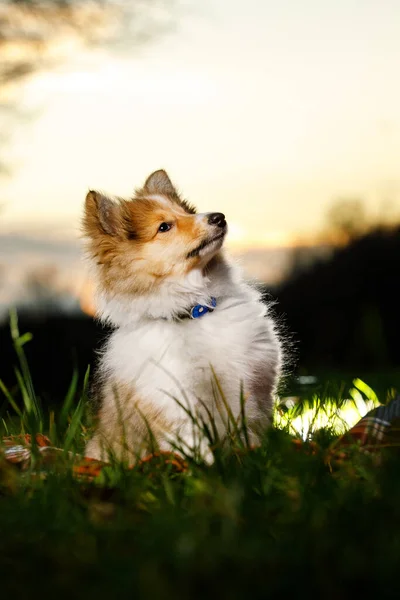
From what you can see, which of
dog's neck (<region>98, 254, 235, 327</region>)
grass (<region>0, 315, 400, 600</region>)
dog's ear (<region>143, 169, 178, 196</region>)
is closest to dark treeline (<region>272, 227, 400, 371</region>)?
dog's ear (<region>143, 169, 178, 196</region>)

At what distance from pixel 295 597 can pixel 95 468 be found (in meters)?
1.36

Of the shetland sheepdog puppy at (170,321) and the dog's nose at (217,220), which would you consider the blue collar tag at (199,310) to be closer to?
the shetland sheepdog puppy at (170,321)

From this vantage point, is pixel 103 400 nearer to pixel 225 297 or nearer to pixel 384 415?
pixel 225 297

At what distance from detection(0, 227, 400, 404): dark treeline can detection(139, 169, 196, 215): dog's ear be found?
13.1 ft

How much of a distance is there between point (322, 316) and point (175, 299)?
6.04 metres

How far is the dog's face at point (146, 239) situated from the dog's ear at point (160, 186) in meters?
0.29

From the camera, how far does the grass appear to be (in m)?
1.68

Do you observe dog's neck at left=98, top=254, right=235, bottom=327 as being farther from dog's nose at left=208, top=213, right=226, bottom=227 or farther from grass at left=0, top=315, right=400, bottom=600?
grass at left=0, top=315, right=400, bottom=600

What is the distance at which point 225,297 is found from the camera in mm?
4680

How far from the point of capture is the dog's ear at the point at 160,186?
530cm

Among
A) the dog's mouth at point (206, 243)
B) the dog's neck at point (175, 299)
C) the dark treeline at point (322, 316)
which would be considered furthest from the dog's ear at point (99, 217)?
the dark treeline at point (322, 316)

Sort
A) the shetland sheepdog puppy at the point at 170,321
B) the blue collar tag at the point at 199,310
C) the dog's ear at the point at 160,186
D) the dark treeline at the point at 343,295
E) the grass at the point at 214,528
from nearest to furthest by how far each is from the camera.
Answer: the grass at the point at 214,528, the shetland sheepdog puppy at the point at 170,321, the blue collar tag at the point at 199,310, the dog's ear at the point at 160,186, the dark treeline at the point at 343,295

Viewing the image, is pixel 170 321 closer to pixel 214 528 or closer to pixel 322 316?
pixel 214 528

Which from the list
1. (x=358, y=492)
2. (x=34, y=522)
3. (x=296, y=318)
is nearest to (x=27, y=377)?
(x=34, y=522)
